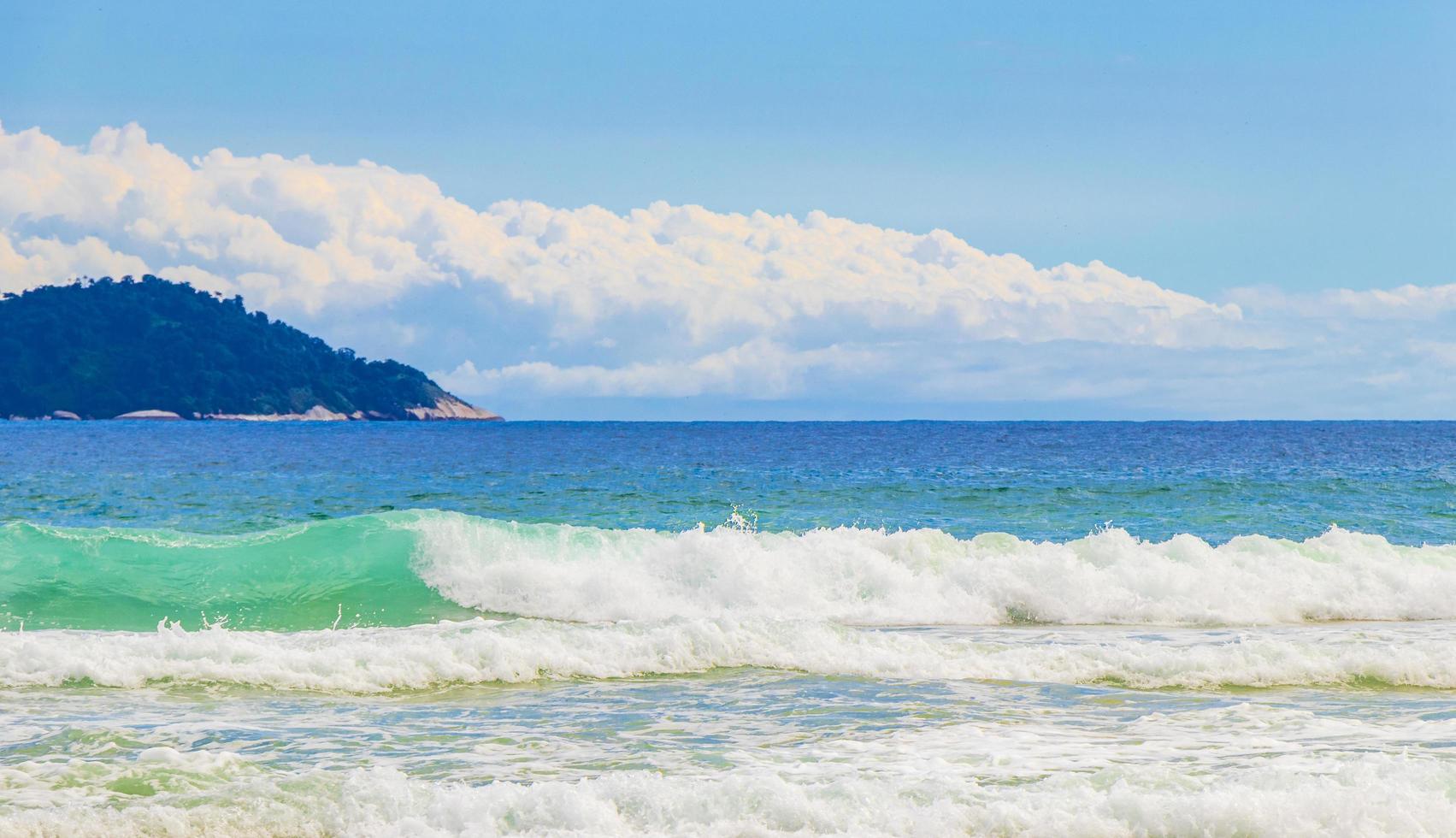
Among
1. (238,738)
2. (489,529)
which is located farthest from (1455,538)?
(238,738)

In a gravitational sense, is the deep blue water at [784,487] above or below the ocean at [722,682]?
above

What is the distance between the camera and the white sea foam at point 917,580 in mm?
18359

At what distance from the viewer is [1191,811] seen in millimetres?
7961

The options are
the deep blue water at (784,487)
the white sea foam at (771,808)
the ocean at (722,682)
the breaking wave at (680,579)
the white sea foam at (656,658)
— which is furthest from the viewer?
the deep blue water at (784,487)

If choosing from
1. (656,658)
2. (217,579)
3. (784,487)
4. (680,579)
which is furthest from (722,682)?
(784,487)

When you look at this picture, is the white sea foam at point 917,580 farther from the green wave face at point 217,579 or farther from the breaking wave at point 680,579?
the green wave face at point 217,579

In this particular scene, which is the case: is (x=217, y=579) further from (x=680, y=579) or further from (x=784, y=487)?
(x=784, y=487)

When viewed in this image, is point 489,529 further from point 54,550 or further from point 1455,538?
point 1455,538

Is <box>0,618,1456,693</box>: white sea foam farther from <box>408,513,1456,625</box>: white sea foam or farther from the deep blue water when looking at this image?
the deep blue water

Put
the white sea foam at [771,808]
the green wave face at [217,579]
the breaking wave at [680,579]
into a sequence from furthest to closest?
1. the breaking wave at [680,579]
2. the green wave face at [217,579]
3. the white sea foam at [771,808]

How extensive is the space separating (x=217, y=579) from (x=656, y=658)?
947 centimetres

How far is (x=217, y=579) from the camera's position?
1942cm

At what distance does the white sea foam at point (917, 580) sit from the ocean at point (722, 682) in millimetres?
62

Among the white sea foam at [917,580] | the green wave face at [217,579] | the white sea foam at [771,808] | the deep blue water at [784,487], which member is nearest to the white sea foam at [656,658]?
the green wave face at [217,579]
